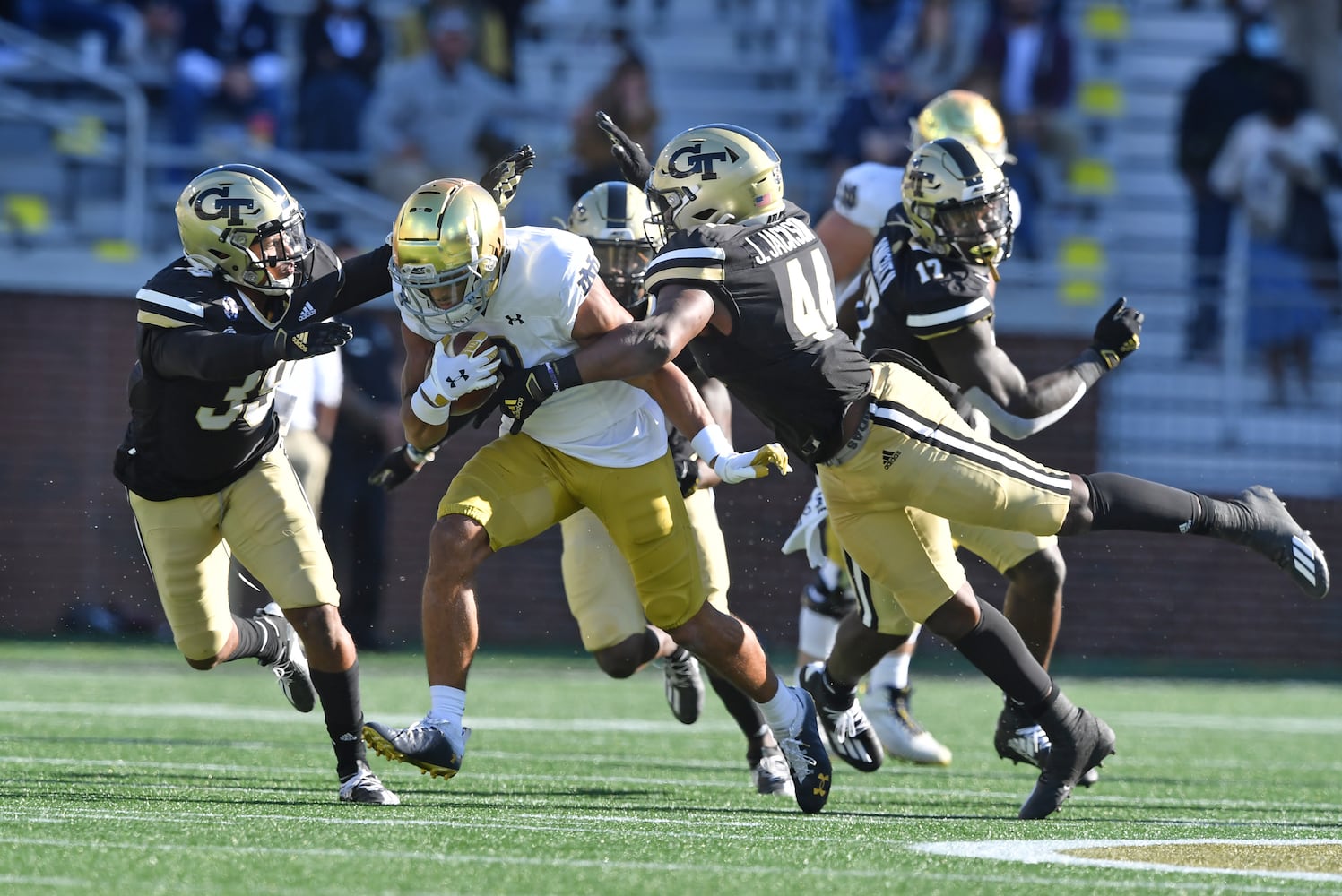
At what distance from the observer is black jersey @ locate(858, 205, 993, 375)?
5.22m

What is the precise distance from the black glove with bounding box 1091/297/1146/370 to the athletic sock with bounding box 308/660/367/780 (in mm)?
2182

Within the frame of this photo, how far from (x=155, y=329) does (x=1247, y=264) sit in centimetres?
851

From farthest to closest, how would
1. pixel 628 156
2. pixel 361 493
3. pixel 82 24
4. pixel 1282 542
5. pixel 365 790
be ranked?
pixel 82 24 < pixel 361 493 < pixel 628 156 < pixel 1282 542 < pixel 365 790

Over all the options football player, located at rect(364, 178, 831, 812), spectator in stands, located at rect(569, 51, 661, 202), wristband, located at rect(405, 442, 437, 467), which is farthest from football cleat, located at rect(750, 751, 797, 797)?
spectator in stands, located at rect(569, 51, 661, 202)

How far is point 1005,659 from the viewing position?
16.3ft

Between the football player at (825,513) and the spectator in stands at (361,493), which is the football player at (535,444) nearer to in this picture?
the football player at (825,513)

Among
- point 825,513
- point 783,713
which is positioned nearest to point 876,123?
point 825,513

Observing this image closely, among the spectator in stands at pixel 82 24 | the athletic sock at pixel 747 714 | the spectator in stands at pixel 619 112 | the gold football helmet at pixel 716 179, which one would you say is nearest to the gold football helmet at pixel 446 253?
the gold football helmet at pixel 716 179

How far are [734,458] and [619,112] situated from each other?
7228 mm

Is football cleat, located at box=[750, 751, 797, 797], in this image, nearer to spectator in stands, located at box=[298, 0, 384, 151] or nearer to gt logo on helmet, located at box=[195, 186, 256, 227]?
gt logo on helmet, located at box=[195, 186, 256, 227]

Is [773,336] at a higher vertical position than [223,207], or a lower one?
lower

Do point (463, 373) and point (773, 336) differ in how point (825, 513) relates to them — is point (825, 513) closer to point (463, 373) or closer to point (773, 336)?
point (773, 336)

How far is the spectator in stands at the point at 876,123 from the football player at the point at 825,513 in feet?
16.3

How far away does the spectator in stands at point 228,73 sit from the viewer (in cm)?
1240
